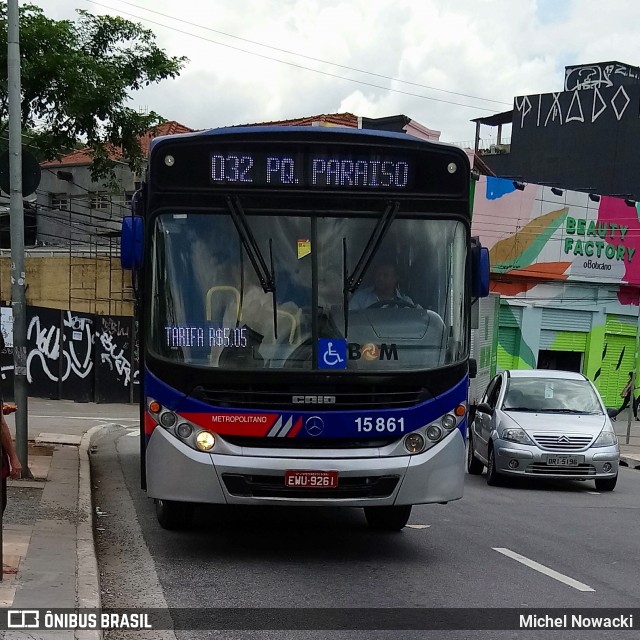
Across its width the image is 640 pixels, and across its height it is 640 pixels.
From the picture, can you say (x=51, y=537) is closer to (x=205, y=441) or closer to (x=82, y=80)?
(x=205, y=441)

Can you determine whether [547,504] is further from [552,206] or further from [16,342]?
[552,206]

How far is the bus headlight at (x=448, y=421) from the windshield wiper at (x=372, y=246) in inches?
47.0

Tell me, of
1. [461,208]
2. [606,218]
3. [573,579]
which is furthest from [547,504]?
[606,218]

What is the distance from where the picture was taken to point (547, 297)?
34406 mm

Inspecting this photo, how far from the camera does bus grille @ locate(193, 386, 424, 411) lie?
24.3 ft

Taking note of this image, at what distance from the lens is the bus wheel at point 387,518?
9141 millimetres

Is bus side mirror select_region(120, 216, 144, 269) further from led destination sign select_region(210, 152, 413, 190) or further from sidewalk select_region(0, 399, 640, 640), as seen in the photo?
sidewalk select_region(0, 399, 640, 640)

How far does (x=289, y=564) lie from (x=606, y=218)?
31028 millimetres

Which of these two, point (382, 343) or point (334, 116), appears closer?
point (382, 343)

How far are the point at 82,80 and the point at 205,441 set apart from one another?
293 inches

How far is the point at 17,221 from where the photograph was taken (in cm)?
1087

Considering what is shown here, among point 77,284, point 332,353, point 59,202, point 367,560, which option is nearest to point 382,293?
point 332,353

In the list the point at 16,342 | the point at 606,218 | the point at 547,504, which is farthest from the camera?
the point at 606,218

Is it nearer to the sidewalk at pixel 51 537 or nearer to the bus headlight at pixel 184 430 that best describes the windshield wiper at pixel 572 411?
the sidewalk at pixel 51 537
